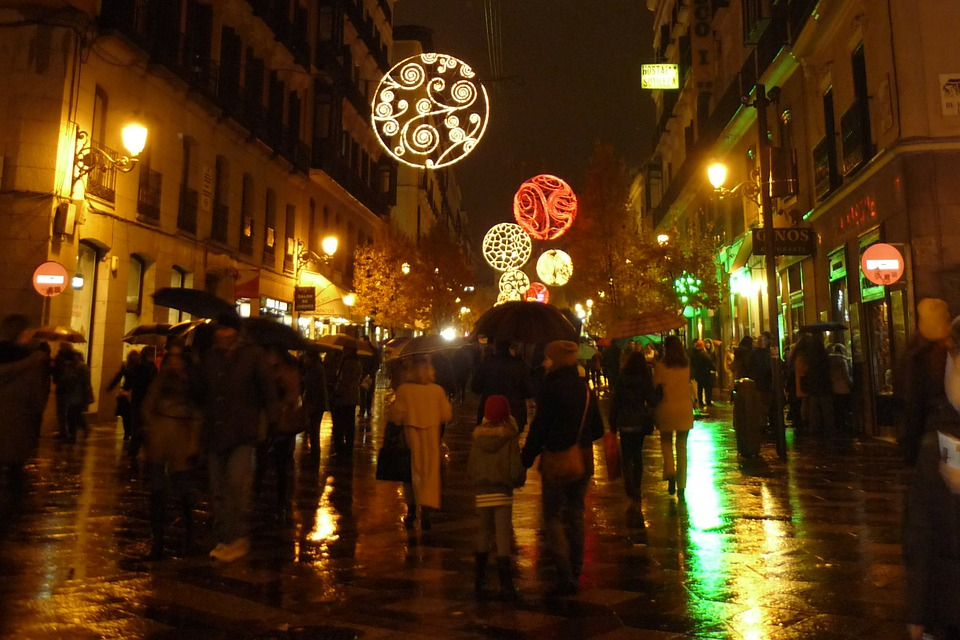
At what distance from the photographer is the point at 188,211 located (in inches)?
891

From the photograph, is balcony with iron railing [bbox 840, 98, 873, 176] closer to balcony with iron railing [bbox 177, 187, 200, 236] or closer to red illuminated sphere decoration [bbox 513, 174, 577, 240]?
red illuminated sphere decoration [bbox 513, 174, 577, 240]

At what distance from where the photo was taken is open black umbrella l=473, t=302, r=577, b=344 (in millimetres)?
9664

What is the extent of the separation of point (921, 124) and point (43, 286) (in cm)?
1614

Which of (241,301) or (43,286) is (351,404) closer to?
(43,286)

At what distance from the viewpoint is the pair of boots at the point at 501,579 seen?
557 cm

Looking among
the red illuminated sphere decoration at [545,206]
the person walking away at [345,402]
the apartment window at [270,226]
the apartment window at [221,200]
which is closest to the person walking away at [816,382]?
the red illuminated sphere decoration at [545,206]

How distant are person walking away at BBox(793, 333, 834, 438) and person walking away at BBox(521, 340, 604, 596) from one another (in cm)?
1122

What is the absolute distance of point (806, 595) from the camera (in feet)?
18.3

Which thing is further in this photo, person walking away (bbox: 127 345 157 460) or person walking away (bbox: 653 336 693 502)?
person walking away (bbox: 127 345 157 460)

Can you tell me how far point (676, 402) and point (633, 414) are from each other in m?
0.78

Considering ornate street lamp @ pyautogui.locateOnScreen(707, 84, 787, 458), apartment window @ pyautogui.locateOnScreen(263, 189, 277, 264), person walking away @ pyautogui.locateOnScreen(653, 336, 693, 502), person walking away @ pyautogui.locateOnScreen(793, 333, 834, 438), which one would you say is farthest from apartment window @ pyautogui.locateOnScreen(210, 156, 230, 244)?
person walking away @ pyautogui.locateOnScreen(653, 336, 693, 502)

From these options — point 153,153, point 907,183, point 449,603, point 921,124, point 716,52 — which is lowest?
point 449,603

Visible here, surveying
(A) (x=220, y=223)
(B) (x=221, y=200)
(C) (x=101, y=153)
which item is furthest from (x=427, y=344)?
(B) (x=221, y=200)

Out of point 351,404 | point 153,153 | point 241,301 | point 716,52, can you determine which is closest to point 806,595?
point 351,404
